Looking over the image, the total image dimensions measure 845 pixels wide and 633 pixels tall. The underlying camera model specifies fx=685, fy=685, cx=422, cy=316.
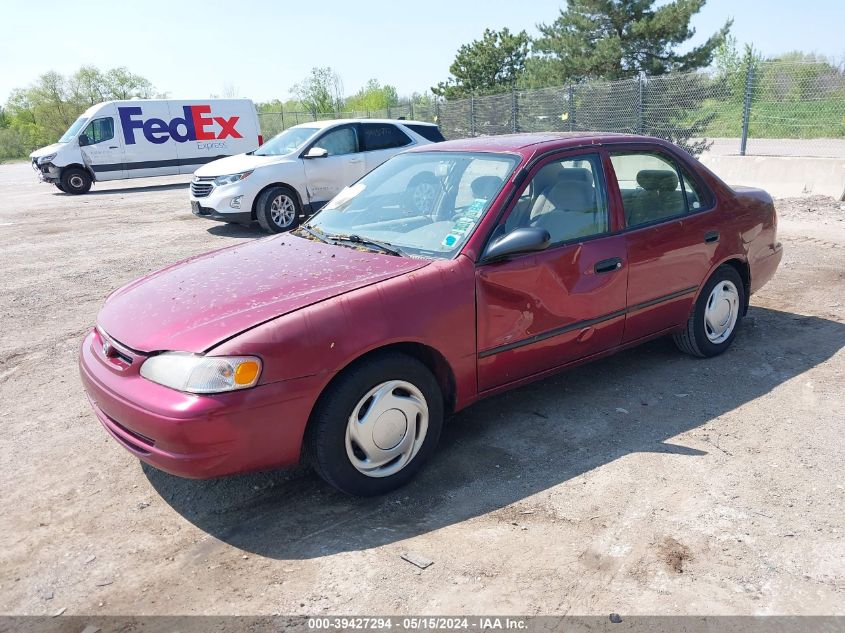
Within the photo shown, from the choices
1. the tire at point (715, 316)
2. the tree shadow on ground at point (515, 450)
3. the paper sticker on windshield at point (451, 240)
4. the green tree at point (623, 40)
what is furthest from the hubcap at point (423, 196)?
the green tree at point (623, 40)

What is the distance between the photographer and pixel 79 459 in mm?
3814

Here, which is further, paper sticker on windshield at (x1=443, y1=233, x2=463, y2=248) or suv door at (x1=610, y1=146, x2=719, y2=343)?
suv door at (x1=610, y1=146, x2=719, y2=343)

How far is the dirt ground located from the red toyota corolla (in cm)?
34

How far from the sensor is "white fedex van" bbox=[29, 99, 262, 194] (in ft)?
60.5

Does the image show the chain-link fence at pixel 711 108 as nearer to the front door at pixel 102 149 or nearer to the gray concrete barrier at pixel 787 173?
the gray concrete barrier at pixel 787 173

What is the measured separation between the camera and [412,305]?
3.29 metres

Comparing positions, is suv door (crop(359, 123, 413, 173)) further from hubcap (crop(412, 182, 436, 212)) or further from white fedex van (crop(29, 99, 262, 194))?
white fedex van (crop(29, 99, 262, 194))

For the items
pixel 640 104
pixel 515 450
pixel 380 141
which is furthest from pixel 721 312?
pixel 640 104

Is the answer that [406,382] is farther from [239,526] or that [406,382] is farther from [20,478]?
[20,478]

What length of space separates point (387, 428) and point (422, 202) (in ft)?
4.90

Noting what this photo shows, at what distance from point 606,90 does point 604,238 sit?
44.7 feet

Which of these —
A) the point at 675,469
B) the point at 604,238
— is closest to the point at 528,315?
the point at 604,238

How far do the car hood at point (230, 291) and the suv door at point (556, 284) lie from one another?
52cm

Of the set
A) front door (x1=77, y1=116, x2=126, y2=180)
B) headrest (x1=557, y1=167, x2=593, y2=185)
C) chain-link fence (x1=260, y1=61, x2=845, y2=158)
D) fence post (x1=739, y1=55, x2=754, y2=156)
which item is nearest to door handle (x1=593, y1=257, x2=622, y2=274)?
headrest (x1=557, y1=167, x2=593, y2=185)
